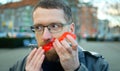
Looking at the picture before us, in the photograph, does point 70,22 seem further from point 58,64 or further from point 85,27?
point 85,27

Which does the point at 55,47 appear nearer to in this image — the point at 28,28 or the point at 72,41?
the point at 72,41

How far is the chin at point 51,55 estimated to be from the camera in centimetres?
238

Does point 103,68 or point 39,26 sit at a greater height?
point 39,26

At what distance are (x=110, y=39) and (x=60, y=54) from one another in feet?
281

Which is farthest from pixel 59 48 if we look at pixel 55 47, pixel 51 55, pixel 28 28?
pixel 28 28

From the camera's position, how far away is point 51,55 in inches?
95.0

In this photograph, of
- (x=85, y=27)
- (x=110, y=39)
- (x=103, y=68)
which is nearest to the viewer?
(x=103, y=68)

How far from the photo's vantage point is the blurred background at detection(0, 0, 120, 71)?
20.4 m

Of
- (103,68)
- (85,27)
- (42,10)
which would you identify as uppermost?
(42,10)

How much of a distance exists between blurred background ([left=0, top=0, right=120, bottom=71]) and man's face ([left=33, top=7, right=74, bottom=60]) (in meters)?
0.30

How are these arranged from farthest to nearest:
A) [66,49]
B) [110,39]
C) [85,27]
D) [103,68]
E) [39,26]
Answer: [85,27]
[110,39]
[103,68]
[39,26]
[66,49]

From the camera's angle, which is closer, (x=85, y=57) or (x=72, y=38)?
(x=72, y=38)

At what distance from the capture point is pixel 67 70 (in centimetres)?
237

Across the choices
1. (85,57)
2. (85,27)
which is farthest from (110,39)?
(85,57)
